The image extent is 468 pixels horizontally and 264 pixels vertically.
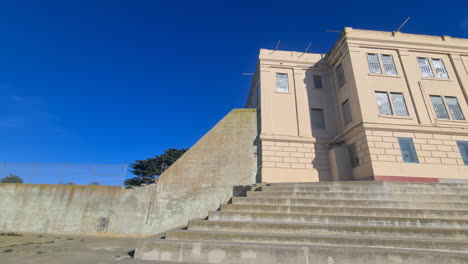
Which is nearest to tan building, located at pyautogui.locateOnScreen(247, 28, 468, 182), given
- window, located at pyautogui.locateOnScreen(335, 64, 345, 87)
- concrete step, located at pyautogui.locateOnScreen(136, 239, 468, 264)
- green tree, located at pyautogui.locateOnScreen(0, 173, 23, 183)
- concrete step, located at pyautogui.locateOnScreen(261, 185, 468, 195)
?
window, located at pyautogui.locateOnScreen(335, 64, 345, 87)

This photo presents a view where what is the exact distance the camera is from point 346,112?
13883mm

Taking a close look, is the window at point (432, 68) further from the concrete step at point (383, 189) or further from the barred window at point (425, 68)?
the concrete step at point (383, 189)

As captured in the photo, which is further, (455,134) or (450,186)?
(455,134)

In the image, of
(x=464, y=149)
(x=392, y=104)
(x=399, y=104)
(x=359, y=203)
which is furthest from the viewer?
(x=399, y=104)

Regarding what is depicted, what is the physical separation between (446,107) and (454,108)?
0.64 metres

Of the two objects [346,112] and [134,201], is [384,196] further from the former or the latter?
[134,201]

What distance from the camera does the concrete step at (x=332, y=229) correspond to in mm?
4949

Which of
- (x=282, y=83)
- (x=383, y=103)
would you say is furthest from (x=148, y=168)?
(x=383, y=103)

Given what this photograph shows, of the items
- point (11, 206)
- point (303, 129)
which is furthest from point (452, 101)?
point (11, 206)

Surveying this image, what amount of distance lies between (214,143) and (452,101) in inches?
599

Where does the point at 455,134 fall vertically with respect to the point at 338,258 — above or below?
above

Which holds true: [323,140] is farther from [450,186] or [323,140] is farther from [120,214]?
[120,214]

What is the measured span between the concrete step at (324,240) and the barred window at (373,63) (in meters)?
11.8

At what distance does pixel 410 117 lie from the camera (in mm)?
12305
